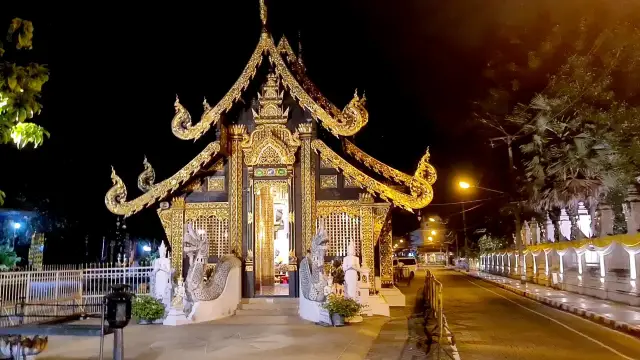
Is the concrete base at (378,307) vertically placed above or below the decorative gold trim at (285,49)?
below

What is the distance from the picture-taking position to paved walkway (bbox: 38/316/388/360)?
9.84 m

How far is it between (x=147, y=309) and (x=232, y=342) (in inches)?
136

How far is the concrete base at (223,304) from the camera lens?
45.4ft

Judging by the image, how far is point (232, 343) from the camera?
11.0m

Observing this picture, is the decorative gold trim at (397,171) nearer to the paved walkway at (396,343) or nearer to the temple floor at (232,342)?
the paved walkway at (396,343)

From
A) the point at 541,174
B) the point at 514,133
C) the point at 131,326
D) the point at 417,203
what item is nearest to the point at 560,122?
the point at 541,174

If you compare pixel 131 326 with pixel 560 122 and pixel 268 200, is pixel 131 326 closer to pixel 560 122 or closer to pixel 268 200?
pixel 268 200

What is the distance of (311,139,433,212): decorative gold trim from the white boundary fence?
251 inches

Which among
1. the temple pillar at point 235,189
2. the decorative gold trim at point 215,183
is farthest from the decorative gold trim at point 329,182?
the decorative gold trim at point 215,183

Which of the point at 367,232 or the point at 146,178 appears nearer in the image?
the point at 367,232

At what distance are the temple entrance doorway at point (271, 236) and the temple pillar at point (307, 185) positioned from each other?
44cm

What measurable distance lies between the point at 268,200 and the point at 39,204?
28.0ft

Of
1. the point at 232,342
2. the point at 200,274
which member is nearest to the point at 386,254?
the point at 200,274

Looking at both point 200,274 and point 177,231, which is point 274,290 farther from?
point 200,274
